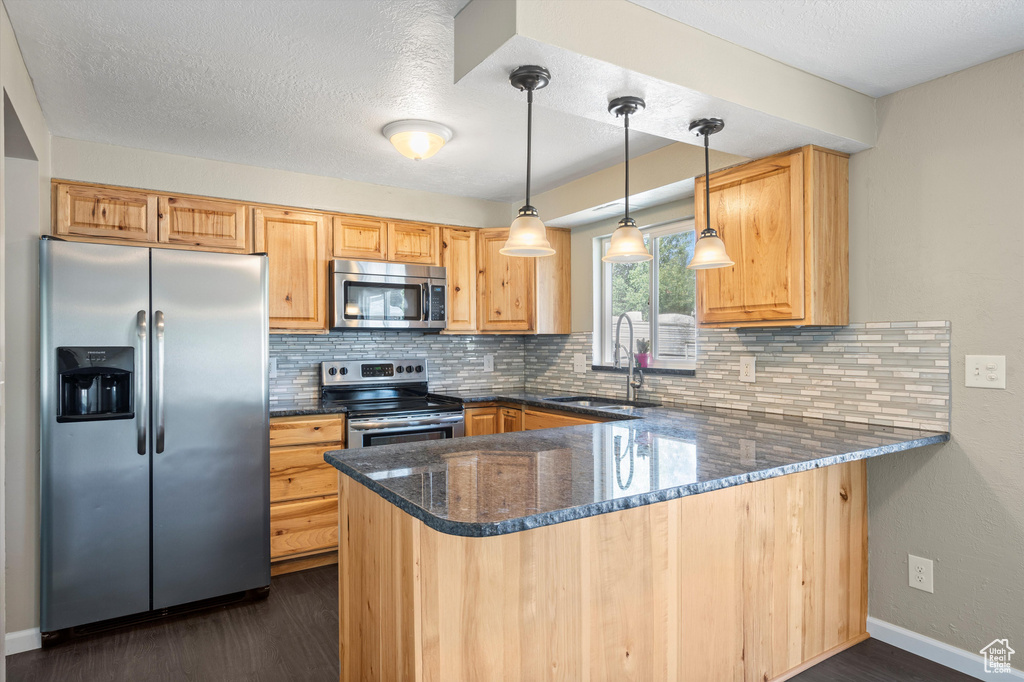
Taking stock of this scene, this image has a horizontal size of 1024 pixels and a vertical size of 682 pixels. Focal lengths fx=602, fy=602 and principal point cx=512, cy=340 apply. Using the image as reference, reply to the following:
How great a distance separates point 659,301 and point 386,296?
170cm

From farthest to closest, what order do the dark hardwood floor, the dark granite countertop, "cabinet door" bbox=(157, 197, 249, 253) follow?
"cabinet door" bbox=(157, 197, 249, 253), the dark hardwood floor, the dark granite countertop

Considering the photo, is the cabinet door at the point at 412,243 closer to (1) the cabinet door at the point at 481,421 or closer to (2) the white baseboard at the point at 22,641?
(1) the cabinet door at the point at 481,421

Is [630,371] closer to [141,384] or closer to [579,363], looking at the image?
[579,363]

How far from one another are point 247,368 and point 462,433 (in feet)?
4.64

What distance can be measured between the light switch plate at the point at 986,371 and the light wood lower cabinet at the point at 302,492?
2.91 m

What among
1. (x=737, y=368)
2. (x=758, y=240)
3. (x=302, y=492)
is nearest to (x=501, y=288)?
(x=737, y=368)

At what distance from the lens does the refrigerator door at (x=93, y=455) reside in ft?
8.32

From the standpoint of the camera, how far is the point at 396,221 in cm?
393

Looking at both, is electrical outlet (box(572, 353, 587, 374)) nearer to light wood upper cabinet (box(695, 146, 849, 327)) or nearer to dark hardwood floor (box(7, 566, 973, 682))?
light wood upper cabinet (box(695, 146, 849, 327))

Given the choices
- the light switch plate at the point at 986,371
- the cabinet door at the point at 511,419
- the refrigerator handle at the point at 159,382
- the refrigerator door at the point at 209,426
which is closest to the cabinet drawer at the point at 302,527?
the refrigerator door at the point at 209,426

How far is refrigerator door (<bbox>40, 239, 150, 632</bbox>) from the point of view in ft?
8.32

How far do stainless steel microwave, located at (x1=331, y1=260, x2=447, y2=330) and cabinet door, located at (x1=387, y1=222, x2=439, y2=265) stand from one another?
0.09 meters

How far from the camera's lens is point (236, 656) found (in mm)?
2428

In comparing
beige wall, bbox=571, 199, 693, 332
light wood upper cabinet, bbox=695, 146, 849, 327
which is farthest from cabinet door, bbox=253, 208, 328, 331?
light wood upper cabinet, bbox=695, 146, 849, 327
